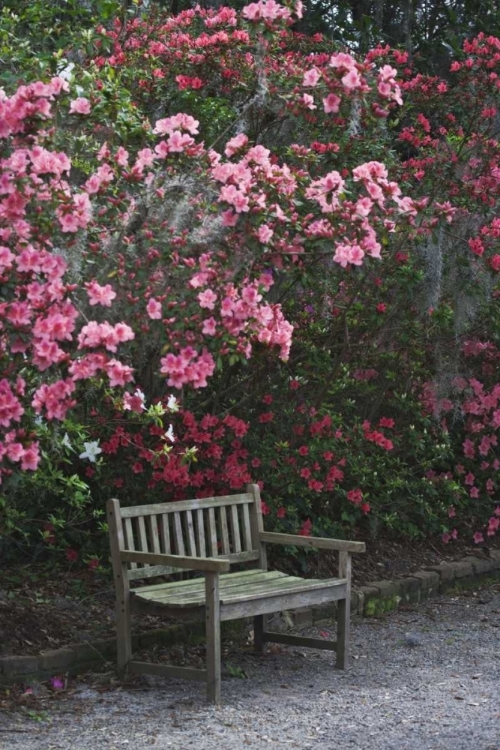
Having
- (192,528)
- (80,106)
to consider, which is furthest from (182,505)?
(80,106)

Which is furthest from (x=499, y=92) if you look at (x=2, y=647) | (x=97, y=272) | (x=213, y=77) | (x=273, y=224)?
(x=2, y=647)

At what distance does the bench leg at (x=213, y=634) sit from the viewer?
189 inches

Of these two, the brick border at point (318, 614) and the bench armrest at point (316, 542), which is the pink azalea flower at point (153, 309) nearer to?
the brick border at point (318, 614)

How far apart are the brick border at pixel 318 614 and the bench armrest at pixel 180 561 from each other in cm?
55

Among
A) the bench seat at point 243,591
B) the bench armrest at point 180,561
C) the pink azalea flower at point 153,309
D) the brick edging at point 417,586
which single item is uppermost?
the pink azalea flower at point 153,309

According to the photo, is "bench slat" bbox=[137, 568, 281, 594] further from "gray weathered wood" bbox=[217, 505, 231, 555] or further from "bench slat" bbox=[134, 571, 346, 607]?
"gray weathered wood" bbox=[217, 505, 231, 555]

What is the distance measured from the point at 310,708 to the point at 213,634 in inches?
20.5

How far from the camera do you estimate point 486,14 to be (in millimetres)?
10375

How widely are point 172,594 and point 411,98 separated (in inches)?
152

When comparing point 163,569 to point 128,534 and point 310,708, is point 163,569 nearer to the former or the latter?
point 128,534

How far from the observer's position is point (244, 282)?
426 cm

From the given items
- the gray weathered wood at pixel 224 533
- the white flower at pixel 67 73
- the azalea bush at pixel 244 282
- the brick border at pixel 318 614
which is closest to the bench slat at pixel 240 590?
the gray weathered wood at pixel 224 533

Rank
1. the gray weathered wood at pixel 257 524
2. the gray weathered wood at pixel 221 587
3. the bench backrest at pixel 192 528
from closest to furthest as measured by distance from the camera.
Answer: the gray weathered wood at pixel 221 587
the bench backrest at pixel 192 528
the gray weathered wood at pixel 257 524

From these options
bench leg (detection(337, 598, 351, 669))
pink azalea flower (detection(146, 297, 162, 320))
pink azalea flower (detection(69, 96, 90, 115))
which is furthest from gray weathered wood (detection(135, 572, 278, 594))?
pink azalea flower (detection(69, 96, 90, 115))
